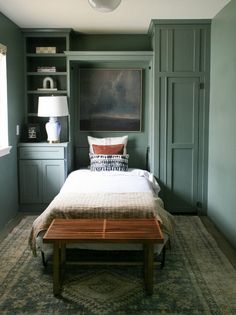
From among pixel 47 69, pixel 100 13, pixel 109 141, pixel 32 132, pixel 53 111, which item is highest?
pixel 100 13

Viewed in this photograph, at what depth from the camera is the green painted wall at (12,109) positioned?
4.40 m

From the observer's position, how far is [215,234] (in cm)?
421

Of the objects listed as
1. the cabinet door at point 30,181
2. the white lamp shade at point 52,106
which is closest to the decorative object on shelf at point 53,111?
the white lamp shade at point 52,106

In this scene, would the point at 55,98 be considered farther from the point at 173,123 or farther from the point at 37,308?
the point at 37,308

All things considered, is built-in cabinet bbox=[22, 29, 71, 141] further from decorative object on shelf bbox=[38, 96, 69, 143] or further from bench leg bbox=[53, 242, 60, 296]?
bench leg bbox=[53, 242, 60, 296]

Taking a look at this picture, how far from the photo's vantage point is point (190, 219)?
4.79 m

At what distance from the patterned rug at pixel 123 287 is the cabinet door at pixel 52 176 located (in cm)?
136

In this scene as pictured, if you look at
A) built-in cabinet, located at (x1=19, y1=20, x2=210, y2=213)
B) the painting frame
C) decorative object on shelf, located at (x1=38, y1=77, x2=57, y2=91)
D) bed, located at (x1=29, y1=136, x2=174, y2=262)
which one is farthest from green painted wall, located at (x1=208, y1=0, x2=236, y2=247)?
decorative object on shelf, located at (x1=38, y1=77, x2=57, y2=91)

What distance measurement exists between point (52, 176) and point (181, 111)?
1902 mm

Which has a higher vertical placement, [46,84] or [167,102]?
[46,84]

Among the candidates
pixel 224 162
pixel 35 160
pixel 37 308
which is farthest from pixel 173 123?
pixel 37 308

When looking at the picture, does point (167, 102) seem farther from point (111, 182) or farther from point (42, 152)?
point (42, 152)

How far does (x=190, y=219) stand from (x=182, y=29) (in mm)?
2401

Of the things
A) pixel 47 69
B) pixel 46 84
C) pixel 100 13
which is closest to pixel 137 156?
pixel 46 84
